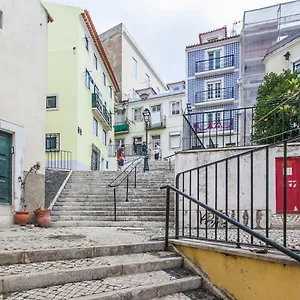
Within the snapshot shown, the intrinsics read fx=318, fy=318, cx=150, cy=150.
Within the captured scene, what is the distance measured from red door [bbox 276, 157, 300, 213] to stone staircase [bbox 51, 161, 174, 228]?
2.50 m

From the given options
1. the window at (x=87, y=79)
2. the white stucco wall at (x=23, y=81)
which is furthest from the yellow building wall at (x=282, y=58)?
the white stucco wall at (x=23, y=81)

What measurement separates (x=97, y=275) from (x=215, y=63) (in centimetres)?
2459

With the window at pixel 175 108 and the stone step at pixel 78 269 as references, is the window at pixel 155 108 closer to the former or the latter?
the window at pixel 175 108

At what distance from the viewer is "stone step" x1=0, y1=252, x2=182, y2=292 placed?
3064 millimetres

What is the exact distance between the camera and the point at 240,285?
3.33 m

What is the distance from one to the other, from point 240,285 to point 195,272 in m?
0.69

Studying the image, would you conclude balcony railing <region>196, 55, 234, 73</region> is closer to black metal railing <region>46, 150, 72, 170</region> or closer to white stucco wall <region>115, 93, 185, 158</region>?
white stucco wall <region>115, 93, 185, 158</region>

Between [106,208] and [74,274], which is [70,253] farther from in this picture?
[106,208]

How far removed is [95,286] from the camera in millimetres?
3262

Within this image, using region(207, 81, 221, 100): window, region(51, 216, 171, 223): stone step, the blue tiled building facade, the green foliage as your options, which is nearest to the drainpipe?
the blue tiled building facade

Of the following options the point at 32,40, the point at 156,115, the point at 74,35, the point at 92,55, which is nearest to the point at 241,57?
the point at 156,115

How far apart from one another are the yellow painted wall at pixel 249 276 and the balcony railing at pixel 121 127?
28.0 meters

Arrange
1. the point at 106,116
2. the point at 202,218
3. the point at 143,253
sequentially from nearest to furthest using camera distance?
the point at 143,253
the point at 202,218
the point at 106,116

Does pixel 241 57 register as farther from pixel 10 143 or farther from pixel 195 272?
pixel 195 272
